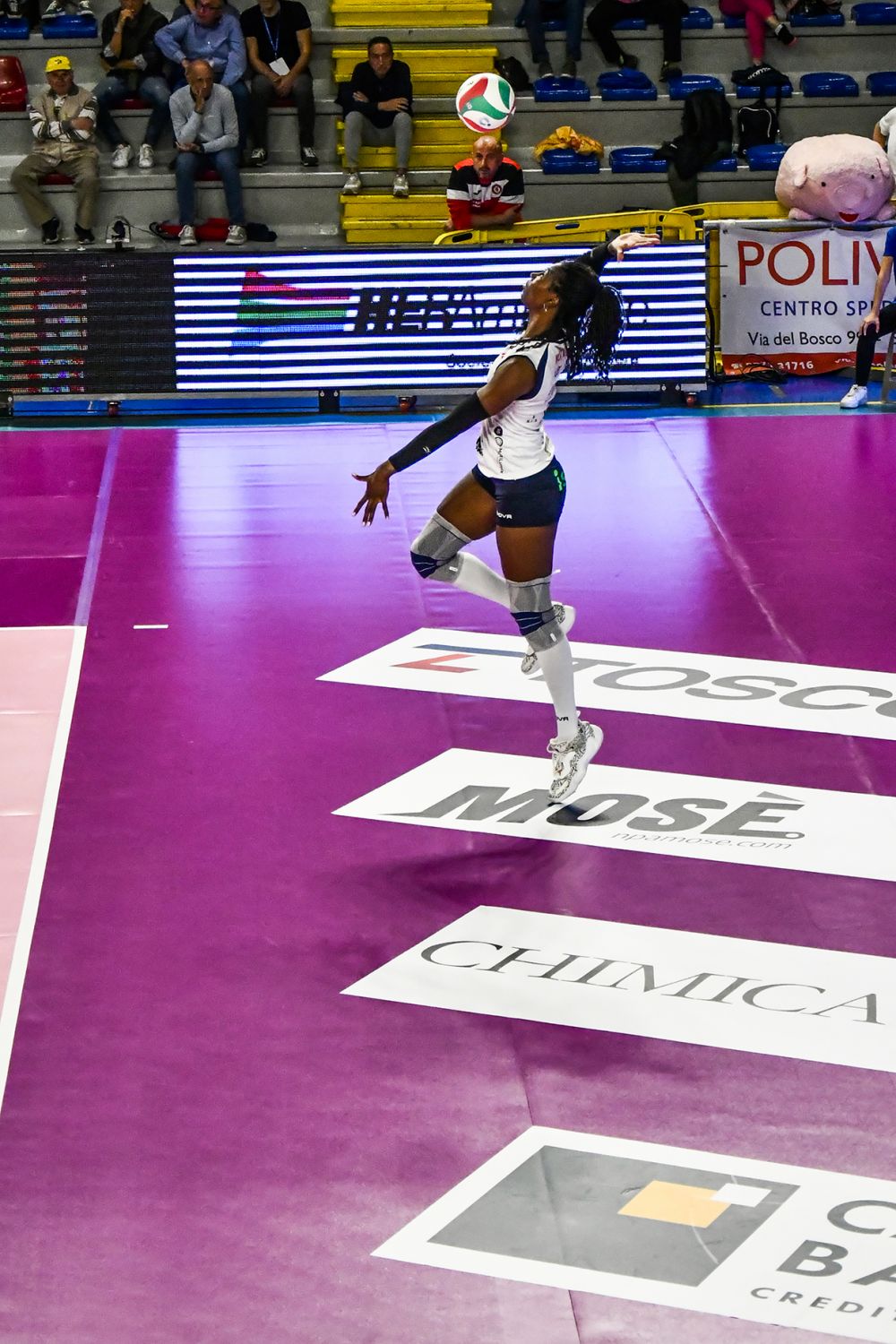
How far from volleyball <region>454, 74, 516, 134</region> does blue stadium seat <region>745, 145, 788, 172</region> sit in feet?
10.9

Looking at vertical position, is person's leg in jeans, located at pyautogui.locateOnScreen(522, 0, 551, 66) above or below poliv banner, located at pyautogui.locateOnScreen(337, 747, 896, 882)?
above

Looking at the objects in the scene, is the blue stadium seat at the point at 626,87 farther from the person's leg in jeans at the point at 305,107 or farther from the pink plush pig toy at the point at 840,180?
the person's leg in jeans at the point at 305,107

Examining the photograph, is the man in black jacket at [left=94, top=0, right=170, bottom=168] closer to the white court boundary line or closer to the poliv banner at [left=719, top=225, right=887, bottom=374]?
the poliv banner at [left=719, top=225, right=887, bottom=374]

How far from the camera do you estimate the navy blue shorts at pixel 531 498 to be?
572 centimetres

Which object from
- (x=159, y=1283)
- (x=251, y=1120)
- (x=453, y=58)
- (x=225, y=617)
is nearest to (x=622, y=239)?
(x=225, y=617)

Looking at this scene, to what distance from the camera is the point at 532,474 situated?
5.71 meters

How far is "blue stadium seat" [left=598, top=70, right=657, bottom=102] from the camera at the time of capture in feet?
60.2

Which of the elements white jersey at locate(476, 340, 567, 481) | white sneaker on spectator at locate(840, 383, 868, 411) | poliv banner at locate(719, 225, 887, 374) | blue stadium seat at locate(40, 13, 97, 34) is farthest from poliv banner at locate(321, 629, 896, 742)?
blue stadium seat at locate(40, 13, 97, 34)

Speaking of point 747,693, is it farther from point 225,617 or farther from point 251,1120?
point 251,1120

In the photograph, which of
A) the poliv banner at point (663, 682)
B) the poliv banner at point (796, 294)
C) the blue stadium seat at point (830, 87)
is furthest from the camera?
the blue stadium seat at point (830, 87)

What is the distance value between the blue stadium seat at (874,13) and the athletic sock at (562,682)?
15.6 m

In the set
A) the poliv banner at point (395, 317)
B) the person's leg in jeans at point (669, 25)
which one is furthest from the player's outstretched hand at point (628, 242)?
the person's leg in jeans at point (669, 25)

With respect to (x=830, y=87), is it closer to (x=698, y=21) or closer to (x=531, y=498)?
(x=698, y=21)

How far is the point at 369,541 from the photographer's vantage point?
970cm
